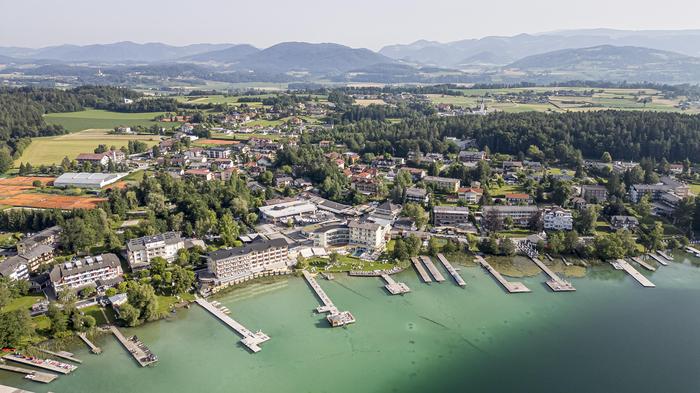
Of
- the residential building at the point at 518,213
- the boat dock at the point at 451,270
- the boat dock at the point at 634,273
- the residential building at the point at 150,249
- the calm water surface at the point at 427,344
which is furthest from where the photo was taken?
the residential building at the point at 518,213

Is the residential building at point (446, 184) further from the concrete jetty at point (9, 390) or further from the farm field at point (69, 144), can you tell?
the farm field at point (69, 144)

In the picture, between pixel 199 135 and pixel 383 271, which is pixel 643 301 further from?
pixel 199 135

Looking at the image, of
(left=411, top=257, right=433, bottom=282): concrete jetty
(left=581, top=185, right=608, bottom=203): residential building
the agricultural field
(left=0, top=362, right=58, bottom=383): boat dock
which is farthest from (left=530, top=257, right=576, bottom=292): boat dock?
the agricultural field

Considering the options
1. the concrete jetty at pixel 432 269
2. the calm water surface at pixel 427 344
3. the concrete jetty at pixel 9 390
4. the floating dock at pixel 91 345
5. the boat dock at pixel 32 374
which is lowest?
the calm water surface at pixel 427 344

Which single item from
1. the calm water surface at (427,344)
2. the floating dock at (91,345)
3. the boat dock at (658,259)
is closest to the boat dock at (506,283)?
the calm water surface at (427,344)

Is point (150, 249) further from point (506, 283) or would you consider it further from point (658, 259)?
point (658, 259)

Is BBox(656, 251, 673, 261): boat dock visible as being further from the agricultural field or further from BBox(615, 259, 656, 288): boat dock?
the agricultural field

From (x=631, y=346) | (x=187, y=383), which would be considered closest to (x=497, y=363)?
(x=631, y=346)
